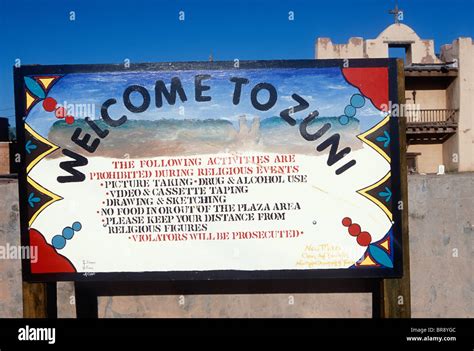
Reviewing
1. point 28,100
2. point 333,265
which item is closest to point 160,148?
point 28,100

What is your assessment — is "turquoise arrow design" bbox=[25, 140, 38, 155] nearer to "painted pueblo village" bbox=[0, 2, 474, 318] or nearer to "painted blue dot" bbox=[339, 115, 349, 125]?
"painted pueblo village" bbox=[0, 2, 474, 318]

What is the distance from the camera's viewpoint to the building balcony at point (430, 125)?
25359mm

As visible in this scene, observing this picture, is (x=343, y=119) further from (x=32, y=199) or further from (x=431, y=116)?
(x=431, y=116)

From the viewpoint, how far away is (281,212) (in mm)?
4332

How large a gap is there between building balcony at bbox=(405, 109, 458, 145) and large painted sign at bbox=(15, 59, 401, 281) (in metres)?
22.1

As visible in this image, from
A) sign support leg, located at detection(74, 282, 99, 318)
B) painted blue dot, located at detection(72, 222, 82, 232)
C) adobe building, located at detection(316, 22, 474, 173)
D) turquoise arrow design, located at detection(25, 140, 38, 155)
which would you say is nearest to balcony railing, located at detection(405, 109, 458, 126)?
adobe building, located at detection(316, 22, 474, 173)

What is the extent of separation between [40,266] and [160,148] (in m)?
1.60

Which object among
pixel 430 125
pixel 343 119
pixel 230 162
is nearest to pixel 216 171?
pixel 230 162

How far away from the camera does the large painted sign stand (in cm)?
432

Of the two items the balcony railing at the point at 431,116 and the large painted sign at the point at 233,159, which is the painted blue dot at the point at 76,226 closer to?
the large painted sign at the point at 233,159

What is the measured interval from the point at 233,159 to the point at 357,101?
1.25 meters

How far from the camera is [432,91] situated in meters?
26.8

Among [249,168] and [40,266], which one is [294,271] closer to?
[249,168]

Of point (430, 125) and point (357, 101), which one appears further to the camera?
point (430, 125)
